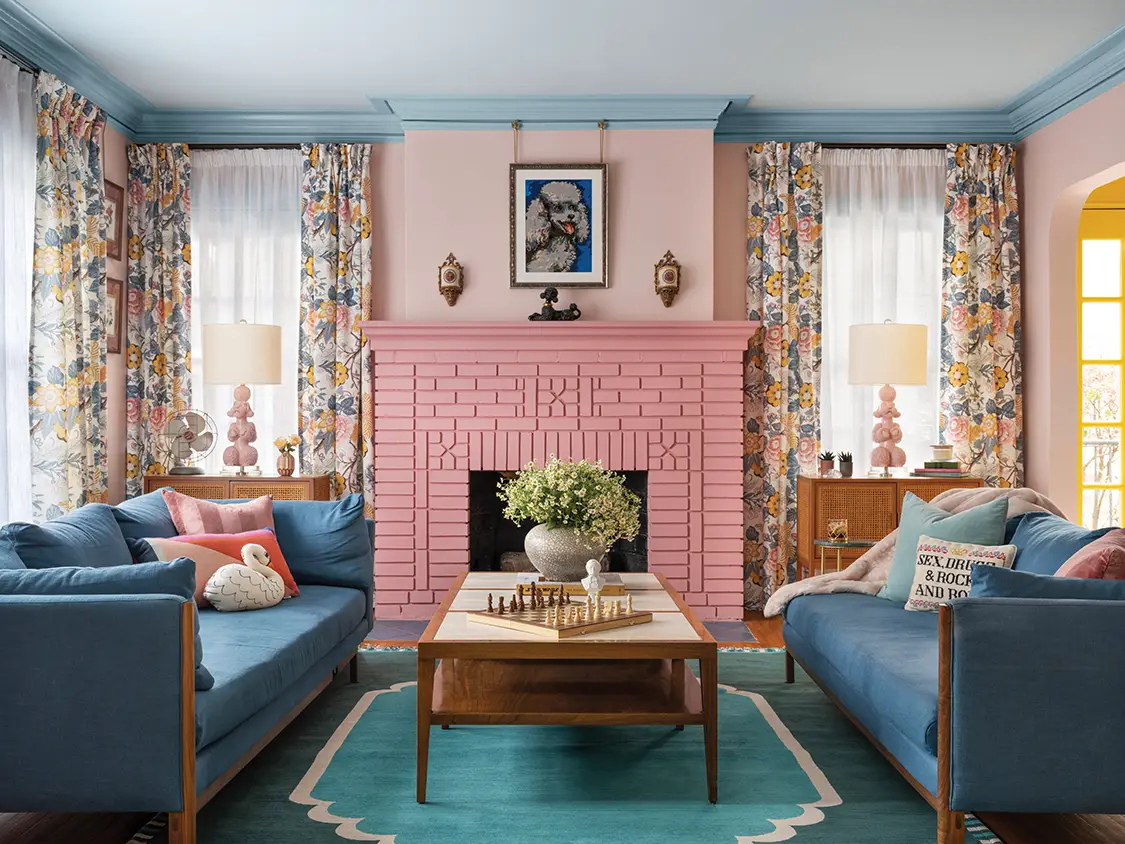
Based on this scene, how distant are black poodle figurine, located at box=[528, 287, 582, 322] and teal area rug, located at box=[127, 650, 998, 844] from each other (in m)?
2.29

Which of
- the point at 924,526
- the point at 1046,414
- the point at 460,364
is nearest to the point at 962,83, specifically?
the point at 1046,414

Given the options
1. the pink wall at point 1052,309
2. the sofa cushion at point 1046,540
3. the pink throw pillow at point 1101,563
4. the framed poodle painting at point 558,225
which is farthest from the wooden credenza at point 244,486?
the pink wall at point 1052,309

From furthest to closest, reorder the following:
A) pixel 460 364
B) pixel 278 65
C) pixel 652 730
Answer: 1. pixel 460 364
2. pixel 278 65
3. pixel 652 730

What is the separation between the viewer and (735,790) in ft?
9.17

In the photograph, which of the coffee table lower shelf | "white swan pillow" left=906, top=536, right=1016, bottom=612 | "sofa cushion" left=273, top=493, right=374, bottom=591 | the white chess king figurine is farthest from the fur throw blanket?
"sofa cushion" left=273, top=493, right=374, bottom=591

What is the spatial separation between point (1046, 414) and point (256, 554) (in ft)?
14.1

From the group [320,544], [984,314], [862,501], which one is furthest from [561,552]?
[984,314]

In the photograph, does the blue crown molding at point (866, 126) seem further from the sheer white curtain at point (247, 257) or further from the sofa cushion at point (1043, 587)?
the sofa cushion at point (1043, 587)

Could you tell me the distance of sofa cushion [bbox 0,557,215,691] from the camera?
7.57 ft

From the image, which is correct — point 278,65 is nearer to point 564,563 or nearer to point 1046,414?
point 564,563

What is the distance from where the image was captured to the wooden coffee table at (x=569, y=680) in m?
2.68

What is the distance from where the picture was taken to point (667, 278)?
16.9 ft

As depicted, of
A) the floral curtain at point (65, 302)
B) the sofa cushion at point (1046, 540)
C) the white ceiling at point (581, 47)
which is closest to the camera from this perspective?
the sofa cushion at point (1046, 540)

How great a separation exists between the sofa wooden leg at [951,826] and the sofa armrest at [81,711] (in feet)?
6.21
